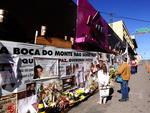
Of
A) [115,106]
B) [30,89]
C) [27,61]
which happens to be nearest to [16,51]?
[27,61]

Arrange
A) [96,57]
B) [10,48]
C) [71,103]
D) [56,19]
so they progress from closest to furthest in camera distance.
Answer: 1. [10,48]
2. [71,103]
3. [56,19]
4. [96,57]

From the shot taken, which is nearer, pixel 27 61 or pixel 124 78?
pixel 27 61

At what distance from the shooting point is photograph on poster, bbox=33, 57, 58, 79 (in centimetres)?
934

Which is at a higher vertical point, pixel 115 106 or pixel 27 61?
pixel 27 61

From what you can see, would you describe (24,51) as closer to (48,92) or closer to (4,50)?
(4,50)

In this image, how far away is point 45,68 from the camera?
32.7 feet

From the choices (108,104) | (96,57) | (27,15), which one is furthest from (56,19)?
(96,57)

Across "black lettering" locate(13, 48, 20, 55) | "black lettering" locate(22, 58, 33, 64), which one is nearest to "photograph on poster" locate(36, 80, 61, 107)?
"black lettering" locate(22, 58, 33, 64)

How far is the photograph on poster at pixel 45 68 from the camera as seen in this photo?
934cm

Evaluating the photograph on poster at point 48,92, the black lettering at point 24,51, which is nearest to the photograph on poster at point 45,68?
the photograph on poster at point 48,92

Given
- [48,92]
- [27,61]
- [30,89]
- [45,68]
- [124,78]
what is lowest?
[48,92]

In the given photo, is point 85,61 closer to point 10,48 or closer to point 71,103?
point 71,103

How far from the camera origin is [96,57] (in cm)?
1723

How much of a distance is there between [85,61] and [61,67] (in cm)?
351
